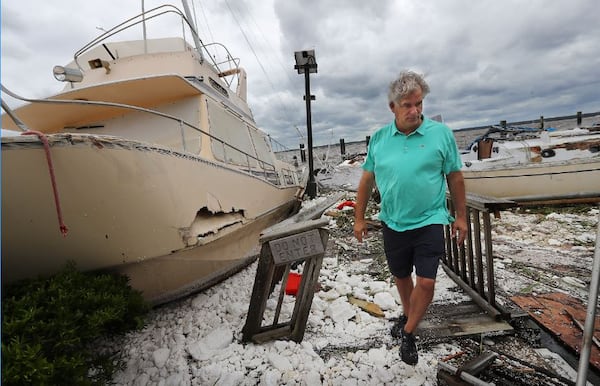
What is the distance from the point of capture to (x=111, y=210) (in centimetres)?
249

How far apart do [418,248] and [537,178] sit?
26.1 feet

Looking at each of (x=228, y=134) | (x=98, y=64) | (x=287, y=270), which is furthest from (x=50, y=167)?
(x=98, y=64)

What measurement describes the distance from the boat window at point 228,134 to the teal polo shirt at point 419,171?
2346mm

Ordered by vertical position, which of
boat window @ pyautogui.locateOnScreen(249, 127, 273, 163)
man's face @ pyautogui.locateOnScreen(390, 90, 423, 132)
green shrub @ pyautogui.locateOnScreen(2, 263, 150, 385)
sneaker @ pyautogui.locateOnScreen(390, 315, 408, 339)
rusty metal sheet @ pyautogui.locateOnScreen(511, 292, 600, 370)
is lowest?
rusty metal sheet @ pyautogui.locateOnScreen(511, 292, 600, 370)

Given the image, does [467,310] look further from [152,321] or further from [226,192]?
[152,321]

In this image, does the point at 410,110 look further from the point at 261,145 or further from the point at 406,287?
the point at 261,145

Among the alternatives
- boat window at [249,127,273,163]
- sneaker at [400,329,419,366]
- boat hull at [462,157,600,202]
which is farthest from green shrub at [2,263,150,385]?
boat hull at [462,157,600,202]

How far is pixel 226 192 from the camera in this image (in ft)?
12.0

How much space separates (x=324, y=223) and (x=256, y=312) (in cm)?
99

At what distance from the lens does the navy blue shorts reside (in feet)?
7.24

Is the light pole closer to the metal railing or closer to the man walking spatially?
the metal railing

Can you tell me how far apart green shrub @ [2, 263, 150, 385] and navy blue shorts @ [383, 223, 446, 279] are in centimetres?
203

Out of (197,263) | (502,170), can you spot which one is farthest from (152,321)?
(502,170)

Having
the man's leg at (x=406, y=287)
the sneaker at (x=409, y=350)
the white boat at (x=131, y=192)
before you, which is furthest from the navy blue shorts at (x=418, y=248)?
the white boat at (x=131, y=192)
